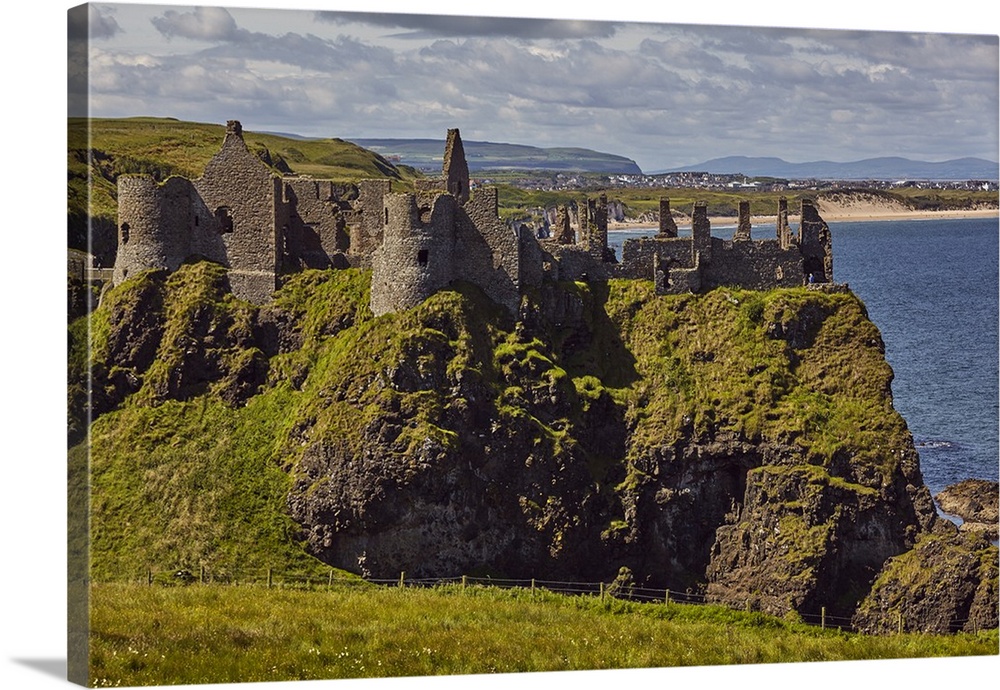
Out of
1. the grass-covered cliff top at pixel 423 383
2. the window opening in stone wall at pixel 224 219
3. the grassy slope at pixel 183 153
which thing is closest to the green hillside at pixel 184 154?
the grassy slope at pixel 183 153

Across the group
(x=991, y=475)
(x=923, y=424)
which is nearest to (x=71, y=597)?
(x=991, y=475)

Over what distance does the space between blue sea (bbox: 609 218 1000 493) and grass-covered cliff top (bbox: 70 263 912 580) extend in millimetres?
19365

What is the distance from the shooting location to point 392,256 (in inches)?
2066

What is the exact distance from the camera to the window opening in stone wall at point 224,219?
179ft

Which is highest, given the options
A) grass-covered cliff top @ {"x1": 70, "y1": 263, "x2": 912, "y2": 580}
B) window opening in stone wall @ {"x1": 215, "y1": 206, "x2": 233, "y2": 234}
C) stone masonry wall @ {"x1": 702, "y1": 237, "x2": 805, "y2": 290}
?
window opening in stone wall @ {"x1": 215, "y1": 206, "x2": 233, "y2": 234}

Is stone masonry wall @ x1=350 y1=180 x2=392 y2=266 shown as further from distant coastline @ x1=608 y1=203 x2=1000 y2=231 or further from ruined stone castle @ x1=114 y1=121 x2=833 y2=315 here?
distant coastline @ x1=608 y1=203 x2=1000 y2=231

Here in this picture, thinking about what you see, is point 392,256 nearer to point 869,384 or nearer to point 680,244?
point 680,244

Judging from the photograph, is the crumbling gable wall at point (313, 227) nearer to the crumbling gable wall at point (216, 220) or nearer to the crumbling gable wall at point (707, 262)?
the crumbling gable wall at point (216, 220)

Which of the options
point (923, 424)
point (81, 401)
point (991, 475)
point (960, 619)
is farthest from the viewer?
point (923, 424)

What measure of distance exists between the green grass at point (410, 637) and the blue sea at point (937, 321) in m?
32.1

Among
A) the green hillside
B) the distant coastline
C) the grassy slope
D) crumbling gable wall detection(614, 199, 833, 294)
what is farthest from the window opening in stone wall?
the distant coastline

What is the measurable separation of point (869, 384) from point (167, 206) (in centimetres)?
2106

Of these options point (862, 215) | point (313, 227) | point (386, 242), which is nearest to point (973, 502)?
point (386, 242)

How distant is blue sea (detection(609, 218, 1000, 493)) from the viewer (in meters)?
79.4
